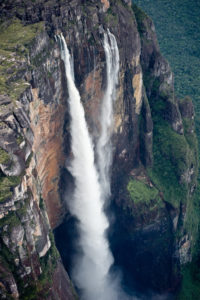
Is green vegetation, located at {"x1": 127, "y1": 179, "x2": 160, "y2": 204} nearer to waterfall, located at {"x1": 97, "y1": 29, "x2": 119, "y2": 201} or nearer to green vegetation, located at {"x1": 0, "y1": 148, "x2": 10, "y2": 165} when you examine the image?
waterfall, located at {"x1": 97, "y1": 29, "x2": 119, "y2": 201}

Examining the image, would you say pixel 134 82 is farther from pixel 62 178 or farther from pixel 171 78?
pixel 62 178

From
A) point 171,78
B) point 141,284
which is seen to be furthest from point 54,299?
point 171,78

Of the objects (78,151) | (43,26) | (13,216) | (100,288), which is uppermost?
(43,26)

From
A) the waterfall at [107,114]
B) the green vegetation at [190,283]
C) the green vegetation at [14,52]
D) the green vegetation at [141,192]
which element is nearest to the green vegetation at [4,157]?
the green vegetation at [14,52]

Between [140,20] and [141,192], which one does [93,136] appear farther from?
[140,20]

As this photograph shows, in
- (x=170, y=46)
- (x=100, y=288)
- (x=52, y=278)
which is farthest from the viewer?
(x=170, y=46)

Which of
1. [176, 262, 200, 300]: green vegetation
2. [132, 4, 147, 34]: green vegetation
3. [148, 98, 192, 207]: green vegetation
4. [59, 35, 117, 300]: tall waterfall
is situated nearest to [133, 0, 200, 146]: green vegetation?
[148, 98, 192, 207]: green vegetation

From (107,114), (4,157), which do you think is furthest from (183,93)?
(4,157)
